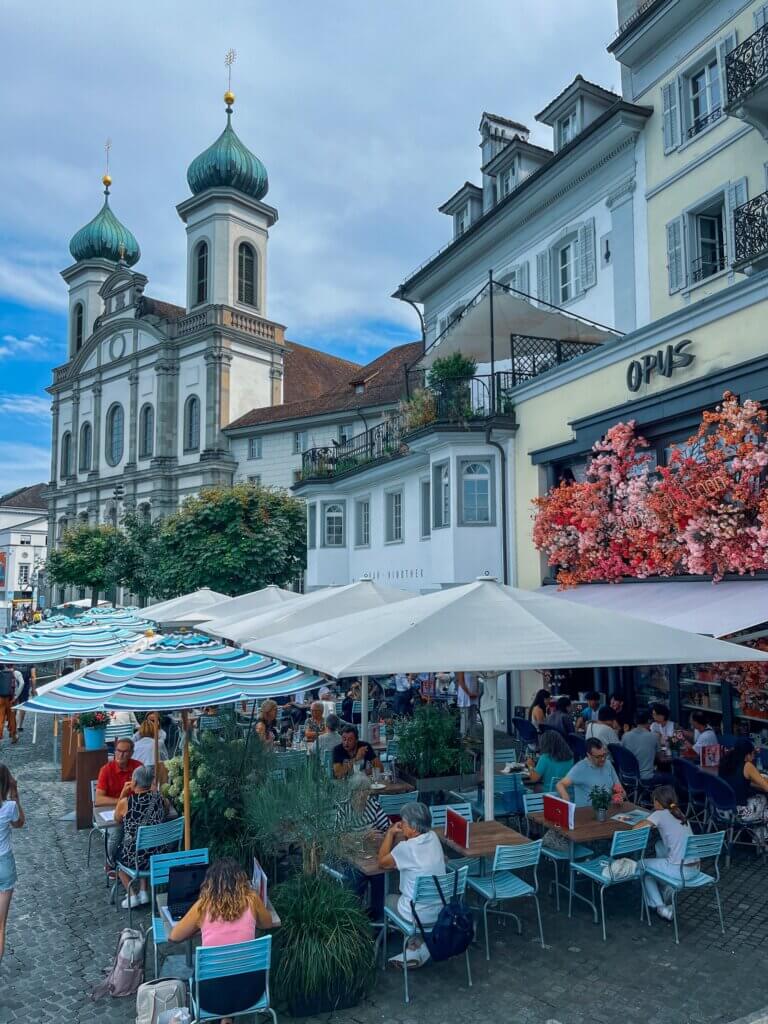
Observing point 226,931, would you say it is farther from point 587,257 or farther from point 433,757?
point 587,257

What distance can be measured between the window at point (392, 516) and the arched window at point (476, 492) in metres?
6.03

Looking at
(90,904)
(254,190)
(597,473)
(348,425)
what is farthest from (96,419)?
(90,904)

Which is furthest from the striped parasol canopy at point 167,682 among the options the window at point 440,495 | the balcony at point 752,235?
the window at point 440,495

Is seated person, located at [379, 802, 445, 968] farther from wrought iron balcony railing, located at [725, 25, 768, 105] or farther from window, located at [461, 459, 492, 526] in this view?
wrought iron balcony railing, located at [725, 25, 768, 105]

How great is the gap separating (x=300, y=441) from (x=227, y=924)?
40.0 metres

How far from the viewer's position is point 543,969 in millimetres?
6473

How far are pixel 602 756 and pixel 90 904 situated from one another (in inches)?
213

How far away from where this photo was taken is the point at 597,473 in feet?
47.2

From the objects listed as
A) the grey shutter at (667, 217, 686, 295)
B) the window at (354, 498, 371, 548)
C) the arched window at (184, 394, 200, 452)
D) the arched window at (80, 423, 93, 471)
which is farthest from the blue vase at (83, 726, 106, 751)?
the arched window at (80, 423, 93, 471)

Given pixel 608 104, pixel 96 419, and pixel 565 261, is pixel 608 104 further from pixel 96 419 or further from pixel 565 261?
pixel 96 419

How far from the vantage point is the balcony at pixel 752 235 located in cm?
1276

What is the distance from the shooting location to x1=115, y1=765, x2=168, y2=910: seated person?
7734mm

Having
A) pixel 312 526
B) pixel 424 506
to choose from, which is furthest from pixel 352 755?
pixel 312 526

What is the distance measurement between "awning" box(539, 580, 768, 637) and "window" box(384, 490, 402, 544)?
10490 millimetres
